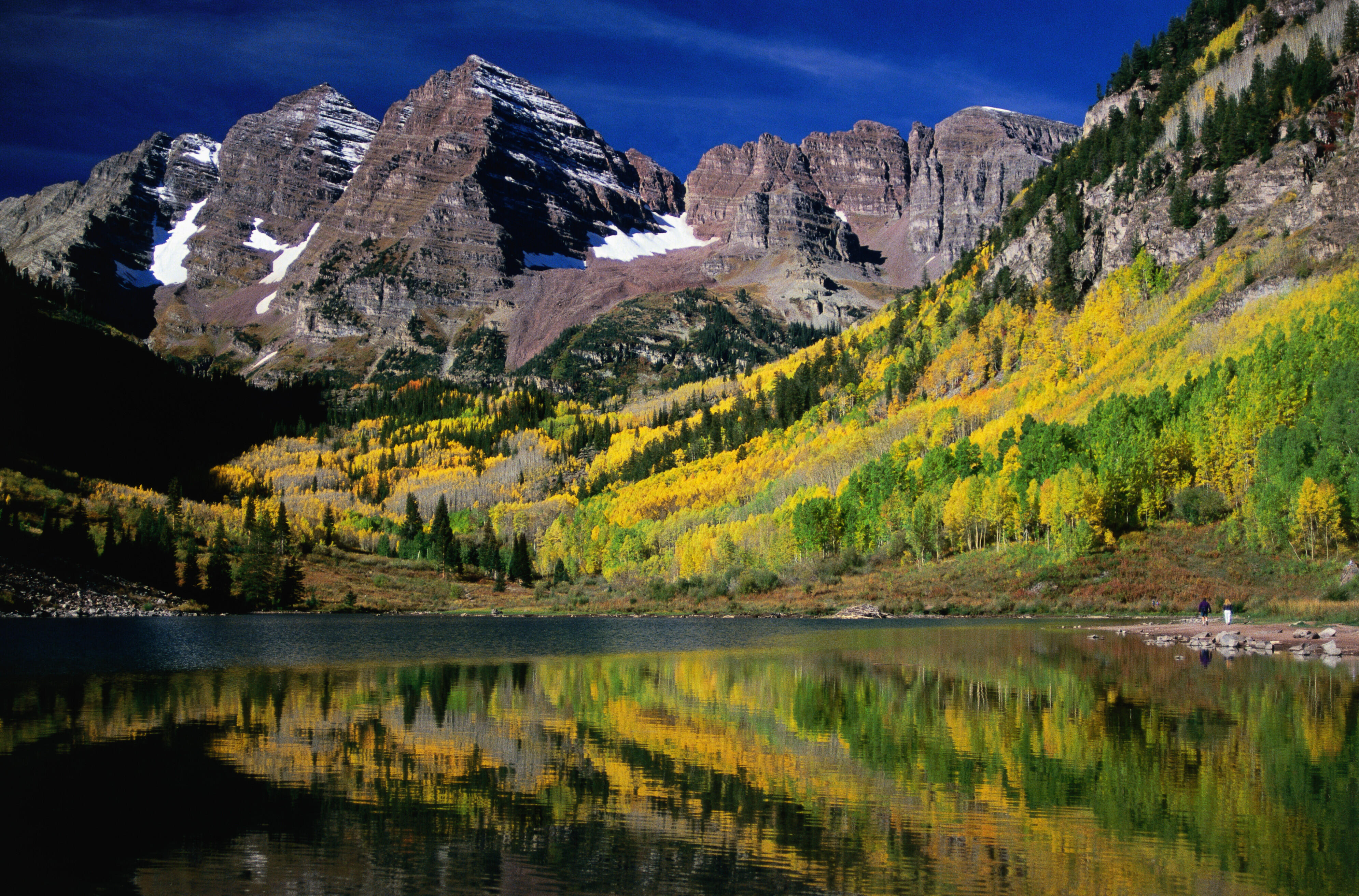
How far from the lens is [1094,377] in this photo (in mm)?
120750

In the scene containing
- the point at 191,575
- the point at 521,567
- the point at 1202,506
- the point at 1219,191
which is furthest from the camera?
the point at 521,567

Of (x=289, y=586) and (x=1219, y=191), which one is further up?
(x=1219, y=191)

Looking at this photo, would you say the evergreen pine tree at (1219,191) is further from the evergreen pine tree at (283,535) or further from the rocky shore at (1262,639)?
the evergreen pine tree at (283,535)

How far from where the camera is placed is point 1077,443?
100m

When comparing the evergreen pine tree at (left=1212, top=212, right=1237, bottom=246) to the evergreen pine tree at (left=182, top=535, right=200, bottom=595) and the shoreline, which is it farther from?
the evergreen pine tree at (left=182, top=535, right=200, bottom=595)

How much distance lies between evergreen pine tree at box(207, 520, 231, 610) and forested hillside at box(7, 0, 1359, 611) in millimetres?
431

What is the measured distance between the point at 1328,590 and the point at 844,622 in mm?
41947

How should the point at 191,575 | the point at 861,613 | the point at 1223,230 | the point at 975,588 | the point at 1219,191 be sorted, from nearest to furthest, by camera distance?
the point at 975,588 < the point at 861,613 < the point at 1223,230 < the point at 191,575 < the point at 1219,191

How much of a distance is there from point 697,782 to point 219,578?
124m

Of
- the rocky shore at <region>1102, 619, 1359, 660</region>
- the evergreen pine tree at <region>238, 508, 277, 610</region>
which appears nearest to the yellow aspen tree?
the rocky shore at <region>1102, 619, 1359, 660</region>

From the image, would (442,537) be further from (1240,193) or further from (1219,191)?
(1240,193)

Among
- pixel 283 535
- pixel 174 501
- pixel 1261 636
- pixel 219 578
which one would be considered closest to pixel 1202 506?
pixel 1261 636

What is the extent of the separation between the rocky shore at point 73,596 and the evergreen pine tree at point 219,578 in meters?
10.2

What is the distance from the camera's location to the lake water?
1514 centimetres
